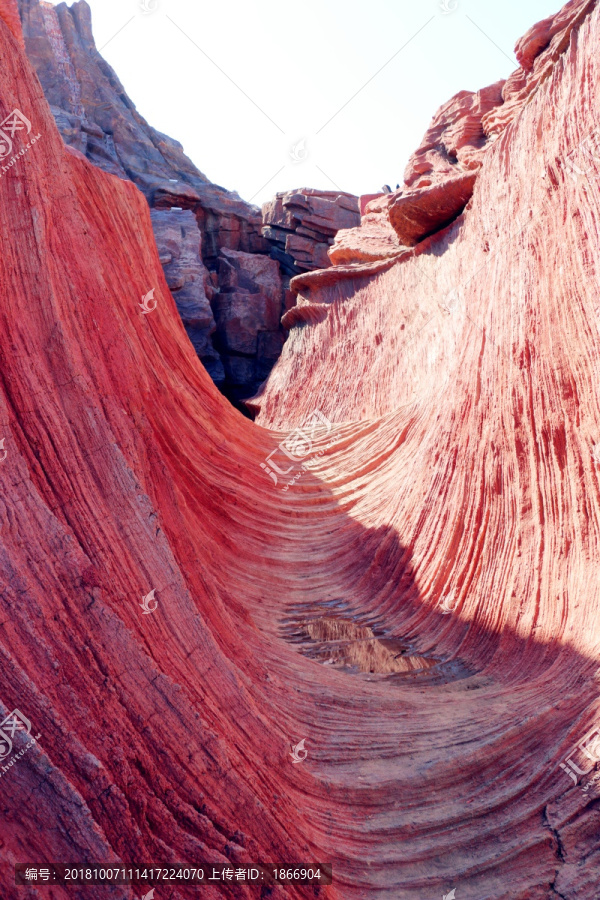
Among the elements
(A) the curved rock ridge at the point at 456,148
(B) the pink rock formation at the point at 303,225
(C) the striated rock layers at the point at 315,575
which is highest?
(B) the pink rock formation at the point at 303,225

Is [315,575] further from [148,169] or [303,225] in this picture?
[148,169]

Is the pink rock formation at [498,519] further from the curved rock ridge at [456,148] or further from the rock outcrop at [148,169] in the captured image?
the rock outcrop at [148,169]

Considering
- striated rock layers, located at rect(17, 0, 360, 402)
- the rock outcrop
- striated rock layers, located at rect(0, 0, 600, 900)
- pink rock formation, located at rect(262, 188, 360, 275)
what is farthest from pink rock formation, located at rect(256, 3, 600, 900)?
pink rock formation, located at rect(262, 188, 360, 275)

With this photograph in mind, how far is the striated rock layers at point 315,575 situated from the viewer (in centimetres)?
324

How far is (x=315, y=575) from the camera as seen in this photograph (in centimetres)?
883

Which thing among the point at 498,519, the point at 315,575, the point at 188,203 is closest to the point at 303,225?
the point at 188,203

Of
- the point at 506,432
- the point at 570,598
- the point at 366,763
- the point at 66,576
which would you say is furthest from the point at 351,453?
the point at 66,576

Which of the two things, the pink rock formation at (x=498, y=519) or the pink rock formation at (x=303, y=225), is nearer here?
the pink rock formation at (x=498, y=519)

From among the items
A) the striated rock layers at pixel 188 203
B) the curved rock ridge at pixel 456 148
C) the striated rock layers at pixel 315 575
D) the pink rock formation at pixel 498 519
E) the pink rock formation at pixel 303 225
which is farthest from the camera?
the pink rock formation at pixel 303 225

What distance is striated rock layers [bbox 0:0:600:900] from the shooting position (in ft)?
10.6

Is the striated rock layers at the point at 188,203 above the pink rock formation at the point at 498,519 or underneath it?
above

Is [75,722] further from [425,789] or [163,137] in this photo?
[163,137]

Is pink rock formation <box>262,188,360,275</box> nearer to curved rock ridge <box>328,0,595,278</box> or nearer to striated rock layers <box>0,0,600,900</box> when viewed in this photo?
curved rock ridge <box>328,0,595,278</box>

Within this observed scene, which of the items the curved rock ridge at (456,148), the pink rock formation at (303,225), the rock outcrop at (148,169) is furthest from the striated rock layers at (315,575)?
the pink rock formation at (303,225)
